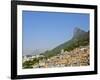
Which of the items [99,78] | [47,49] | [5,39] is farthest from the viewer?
[99,78]

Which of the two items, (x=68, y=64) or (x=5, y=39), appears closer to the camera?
(x=5, y=39)

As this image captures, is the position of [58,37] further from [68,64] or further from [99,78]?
[99,78]

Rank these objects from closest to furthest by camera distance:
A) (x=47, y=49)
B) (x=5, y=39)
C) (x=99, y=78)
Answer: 1. (x=5, y=39)
2. (x=47, y=49)
3. (x=99, y=78)

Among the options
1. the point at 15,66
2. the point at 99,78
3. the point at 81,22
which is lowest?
the point at 99,78

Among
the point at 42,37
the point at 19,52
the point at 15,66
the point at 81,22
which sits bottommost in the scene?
the point at 15,66

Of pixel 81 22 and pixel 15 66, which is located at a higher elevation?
pixel 81 22

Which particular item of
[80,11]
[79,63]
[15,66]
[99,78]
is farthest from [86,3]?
[15,66]

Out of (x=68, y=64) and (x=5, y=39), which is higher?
(x=5, y=39)

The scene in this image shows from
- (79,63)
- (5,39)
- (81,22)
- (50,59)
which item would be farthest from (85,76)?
(5,39)

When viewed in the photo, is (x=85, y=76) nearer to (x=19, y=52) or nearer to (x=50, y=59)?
(x=50, y=59)
